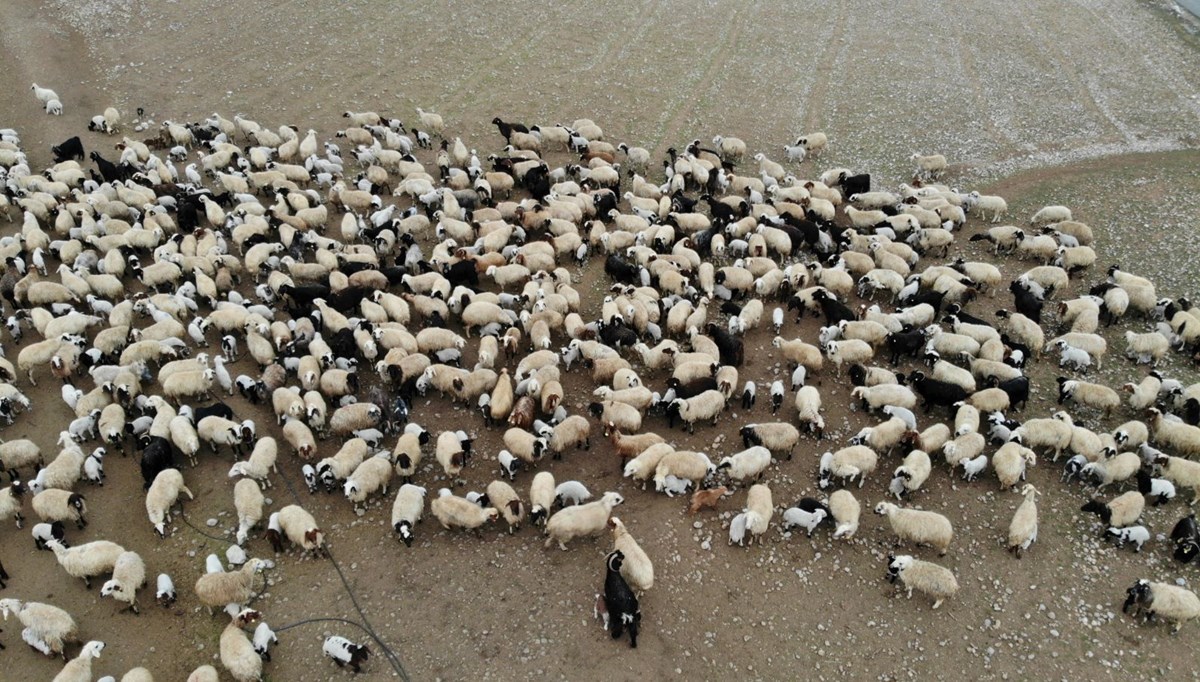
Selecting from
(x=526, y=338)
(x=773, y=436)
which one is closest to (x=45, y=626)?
(x=526, y=338)

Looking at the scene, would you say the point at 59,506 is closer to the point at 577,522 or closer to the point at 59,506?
the point at 59,506

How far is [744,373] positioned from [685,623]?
18.8ft

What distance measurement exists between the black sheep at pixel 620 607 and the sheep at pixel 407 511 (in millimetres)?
3089

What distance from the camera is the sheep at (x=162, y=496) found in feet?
36.1

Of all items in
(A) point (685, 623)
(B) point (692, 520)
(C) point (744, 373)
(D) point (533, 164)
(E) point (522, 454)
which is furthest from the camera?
(D) point (533, 164)

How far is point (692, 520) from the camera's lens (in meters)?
11.4

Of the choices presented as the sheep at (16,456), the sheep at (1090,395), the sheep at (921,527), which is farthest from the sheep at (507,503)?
the sheep at (1090,395)

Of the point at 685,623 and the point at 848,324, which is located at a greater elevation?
the point at 848,324

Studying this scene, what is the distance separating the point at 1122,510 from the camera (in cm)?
1123

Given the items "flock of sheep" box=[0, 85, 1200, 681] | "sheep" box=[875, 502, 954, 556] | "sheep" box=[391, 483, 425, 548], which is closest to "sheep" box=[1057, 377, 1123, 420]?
"flock of sheep" box=[0, 85, 1200, 681]

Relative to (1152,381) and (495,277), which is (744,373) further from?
(1152,381)

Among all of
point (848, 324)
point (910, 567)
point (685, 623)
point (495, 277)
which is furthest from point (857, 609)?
→ point (495, 277)

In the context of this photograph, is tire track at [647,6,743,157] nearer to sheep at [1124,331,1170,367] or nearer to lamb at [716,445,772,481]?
lamb at [716,445,772,481]

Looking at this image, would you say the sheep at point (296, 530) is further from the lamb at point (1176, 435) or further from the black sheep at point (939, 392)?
the lamb at point (1176, 435)
